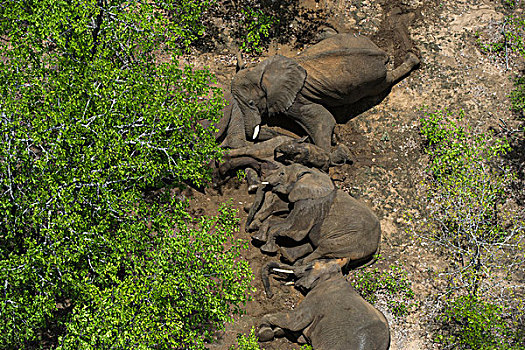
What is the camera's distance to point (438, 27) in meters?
15.0

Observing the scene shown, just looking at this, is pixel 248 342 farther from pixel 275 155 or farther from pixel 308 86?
pixel 308 86

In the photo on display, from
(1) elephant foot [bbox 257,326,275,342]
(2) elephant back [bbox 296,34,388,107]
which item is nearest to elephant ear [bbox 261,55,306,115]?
(2) elephant back [bbox 296,34,388,107]

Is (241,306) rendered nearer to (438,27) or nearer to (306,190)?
(306,190)

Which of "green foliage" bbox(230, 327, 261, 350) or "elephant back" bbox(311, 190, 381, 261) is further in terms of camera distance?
"elephant back" bbox(311, 190, 381, 261)

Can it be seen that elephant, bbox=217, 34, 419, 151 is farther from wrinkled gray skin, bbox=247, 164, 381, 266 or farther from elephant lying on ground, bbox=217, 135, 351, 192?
wrinkled gray skin, bbox=247, 164, 381, 266

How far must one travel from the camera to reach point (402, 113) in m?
14.3

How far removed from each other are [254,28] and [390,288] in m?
7.82

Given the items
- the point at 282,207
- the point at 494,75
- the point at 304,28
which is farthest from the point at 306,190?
the point at 494,75

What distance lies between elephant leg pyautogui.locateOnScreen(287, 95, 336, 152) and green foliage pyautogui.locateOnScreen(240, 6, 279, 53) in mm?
2242

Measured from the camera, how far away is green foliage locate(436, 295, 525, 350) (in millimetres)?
11789

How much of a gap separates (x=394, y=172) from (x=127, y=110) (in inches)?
268

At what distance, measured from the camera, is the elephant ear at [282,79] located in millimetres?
13531

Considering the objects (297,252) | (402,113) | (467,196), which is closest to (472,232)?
(467,196)

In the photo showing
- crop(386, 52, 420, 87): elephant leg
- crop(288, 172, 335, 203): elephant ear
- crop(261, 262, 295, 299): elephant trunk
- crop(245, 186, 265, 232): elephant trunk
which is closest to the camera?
crop(288, 172, 335, 203): elephant ear
